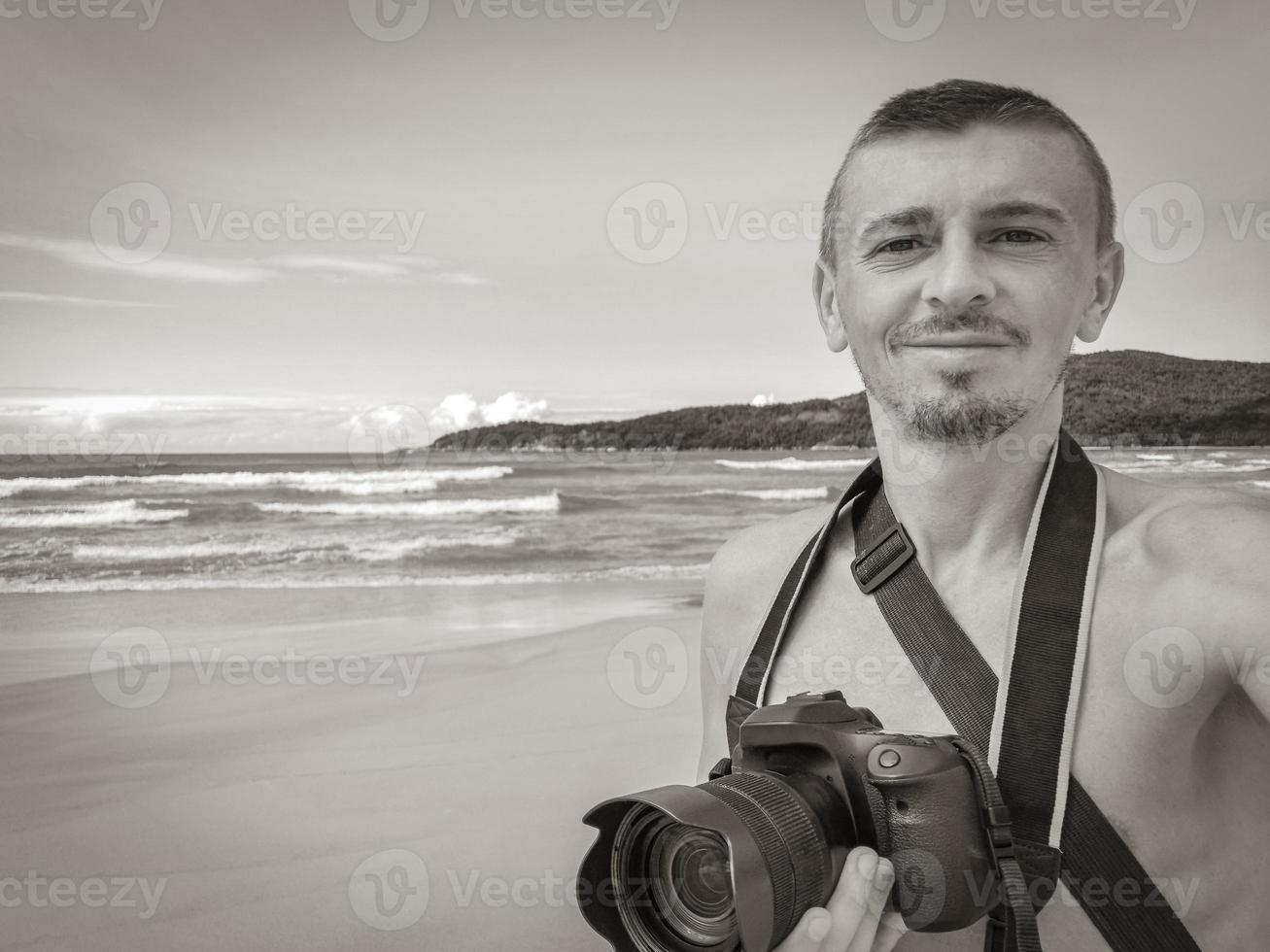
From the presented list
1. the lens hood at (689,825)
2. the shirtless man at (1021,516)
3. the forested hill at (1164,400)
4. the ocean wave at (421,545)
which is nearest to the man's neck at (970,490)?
the shirtless man at (1021,516)

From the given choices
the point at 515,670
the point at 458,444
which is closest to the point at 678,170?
the point at 515,670

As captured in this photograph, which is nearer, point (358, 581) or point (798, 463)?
point (358, 581)

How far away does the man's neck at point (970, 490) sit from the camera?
1102mm

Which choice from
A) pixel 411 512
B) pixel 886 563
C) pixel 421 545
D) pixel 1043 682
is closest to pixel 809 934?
pixel 1043 682

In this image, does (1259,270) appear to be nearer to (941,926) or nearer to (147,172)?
(941,926)

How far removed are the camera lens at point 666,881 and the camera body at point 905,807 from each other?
88 mm

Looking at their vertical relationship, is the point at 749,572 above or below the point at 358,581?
above

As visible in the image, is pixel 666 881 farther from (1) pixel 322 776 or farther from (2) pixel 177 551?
(2) pixel 177 551

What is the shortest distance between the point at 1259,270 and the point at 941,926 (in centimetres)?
650

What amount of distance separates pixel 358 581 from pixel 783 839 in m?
5.85

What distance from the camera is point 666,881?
0.88 m

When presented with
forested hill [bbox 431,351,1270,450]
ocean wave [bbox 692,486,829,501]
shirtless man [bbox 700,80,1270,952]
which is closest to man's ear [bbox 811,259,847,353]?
shirtless man [bbox 700,80,1270,952]

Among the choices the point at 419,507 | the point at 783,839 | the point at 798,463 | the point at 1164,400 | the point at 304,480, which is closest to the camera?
the point at 783,839

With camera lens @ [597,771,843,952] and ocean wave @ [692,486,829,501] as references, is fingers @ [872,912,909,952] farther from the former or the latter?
ocean wave @ [692,486,829,501]
